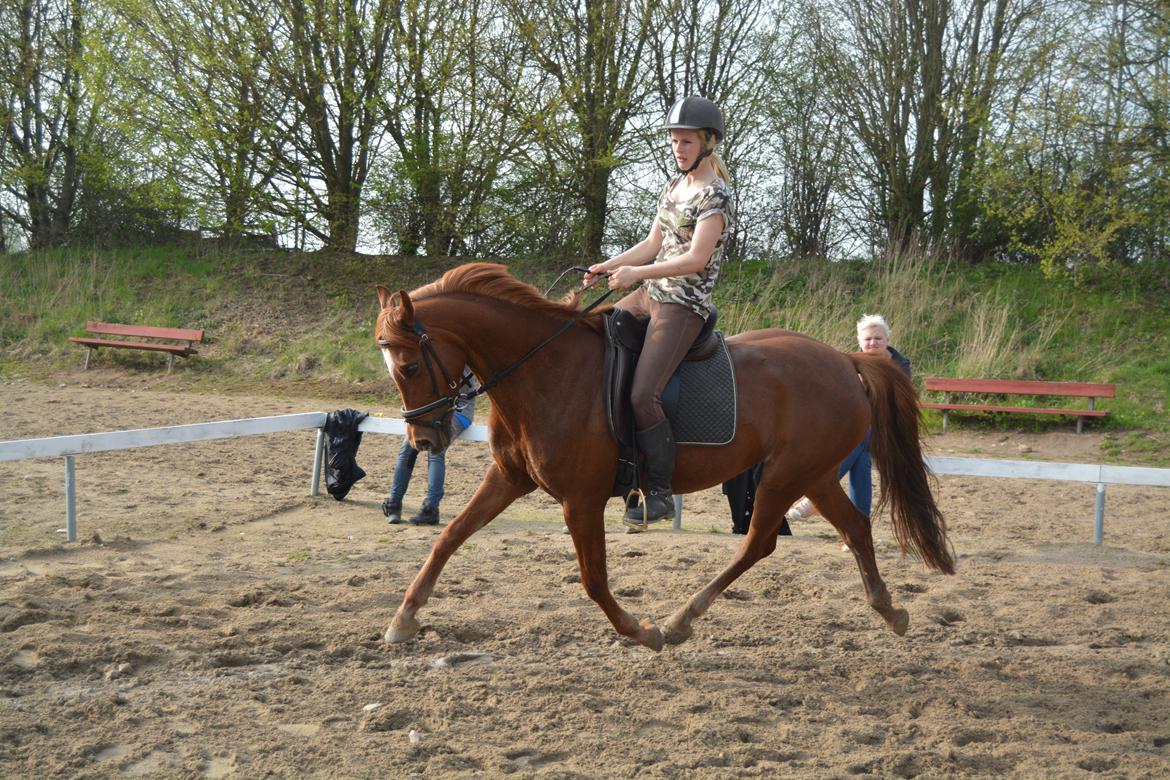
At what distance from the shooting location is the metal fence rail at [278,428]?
7.27 m

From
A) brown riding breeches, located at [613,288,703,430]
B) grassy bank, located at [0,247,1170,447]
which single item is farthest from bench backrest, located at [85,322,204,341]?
brown riding breeches, located at [613,288,703,430]

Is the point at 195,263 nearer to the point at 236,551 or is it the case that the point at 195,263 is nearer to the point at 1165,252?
the point at 236,551

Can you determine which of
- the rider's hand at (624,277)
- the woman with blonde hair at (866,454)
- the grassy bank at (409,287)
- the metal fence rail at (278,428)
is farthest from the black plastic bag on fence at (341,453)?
the grassy bank at (409,287)

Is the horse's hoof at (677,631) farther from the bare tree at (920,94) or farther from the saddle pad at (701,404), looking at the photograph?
the bare tree at (920,94)

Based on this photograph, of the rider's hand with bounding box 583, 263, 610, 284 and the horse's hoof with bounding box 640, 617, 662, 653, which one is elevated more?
the rider's hand with bounding box 583, 263, 610, 284

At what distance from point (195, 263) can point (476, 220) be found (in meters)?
6.88

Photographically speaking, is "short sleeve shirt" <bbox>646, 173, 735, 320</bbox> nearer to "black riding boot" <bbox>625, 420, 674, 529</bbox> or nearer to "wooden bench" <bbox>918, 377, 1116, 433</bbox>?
"black riding boot" <bbox>625, 420, 674, 529</bbox>

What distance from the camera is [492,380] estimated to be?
16.0ft

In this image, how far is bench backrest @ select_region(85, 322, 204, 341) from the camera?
62.6ft

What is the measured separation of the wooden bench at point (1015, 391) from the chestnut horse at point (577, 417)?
9.35 m

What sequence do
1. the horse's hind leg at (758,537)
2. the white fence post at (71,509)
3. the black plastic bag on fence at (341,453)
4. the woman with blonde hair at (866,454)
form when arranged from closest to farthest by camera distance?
the horse's hind leg at (758,537)
the white fence post at (71,509)
the woman with blonde hair at (866,454)
the black plastic bag on fence at (341,453)

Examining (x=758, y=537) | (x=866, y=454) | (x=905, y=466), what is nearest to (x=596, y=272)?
(x=758, y=537)

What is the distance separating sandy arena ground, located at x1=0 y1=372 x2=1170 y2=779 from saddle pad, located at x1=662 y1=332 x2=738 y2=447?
1.20 metres

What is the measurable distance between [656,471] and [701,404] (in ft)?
1.42
